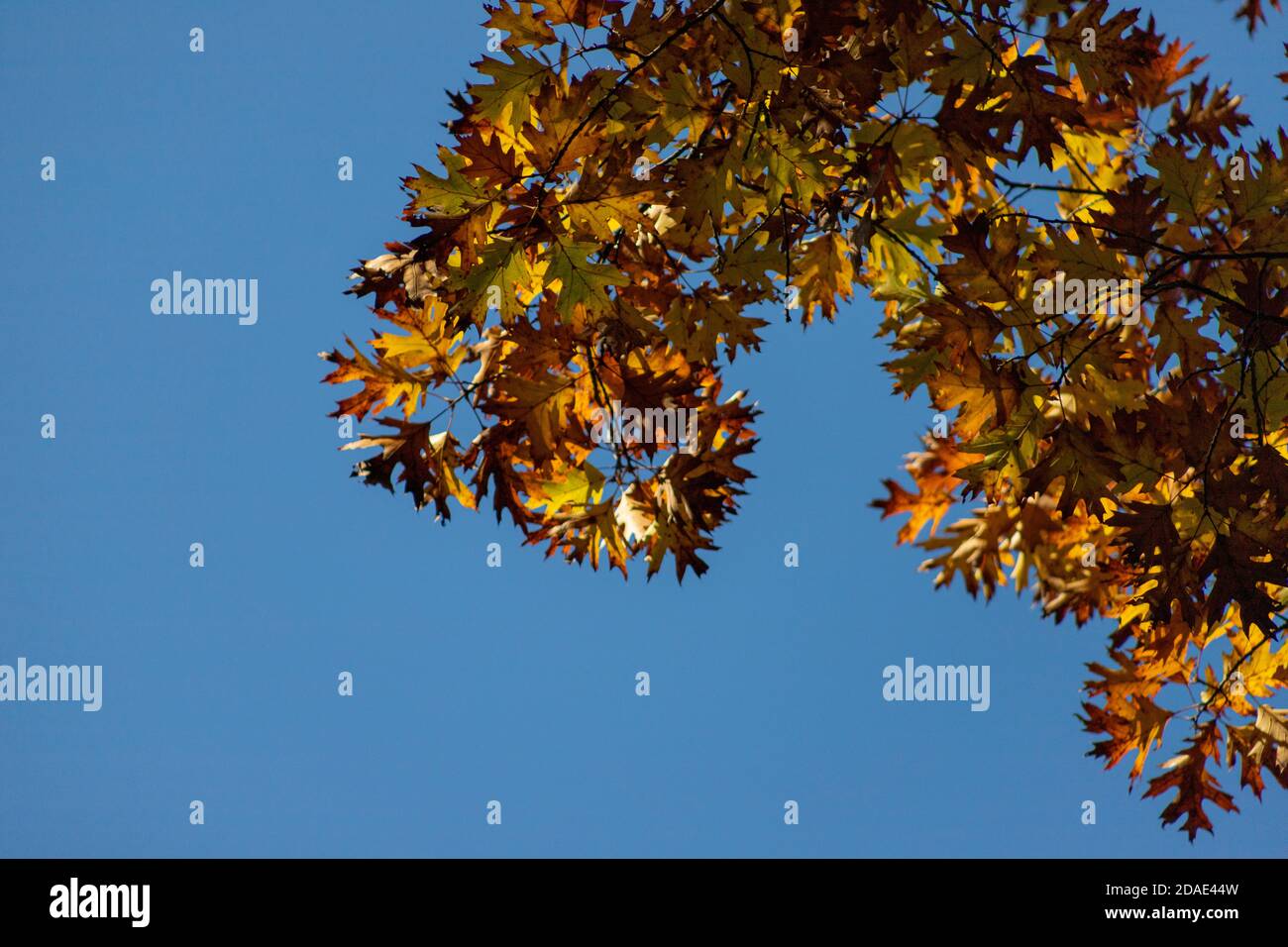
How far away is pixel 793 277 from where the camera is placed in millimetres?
3701

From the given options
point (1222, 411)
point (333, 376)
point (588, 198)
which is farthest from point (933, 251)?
point (333, 376)

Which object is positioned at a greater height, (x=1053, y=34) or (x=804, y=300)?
(x=1053, y=34)

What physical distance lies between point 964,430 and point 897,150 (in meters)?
0.88

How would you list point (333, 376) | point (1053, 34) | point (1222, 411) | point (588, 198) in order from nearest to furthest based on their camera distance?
point (588, 198) → point (1222, 411) → point (1053, 34) → point (333, 376)

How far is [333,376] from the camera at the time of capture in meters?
3.51

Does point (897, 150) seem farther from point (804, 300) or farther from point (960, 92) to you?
point (804, 300)

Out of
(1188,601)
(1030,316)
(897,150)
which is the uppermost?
(897,150)

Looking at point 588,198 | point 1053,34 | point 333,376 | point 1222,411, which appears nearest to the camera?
point 588,198

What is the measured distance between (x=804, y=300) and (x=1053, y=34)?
1.12m

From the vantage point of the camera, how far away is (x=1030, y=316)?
3041 millimetres

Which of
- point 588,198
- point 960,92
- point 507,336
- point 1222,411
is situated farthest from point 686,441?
point 1222,411

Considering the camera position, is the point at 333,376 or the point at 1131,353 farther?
the point at 1131,353

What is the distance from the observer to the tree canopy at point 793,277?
2.84m

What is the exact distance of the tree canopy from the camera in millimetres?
2840
